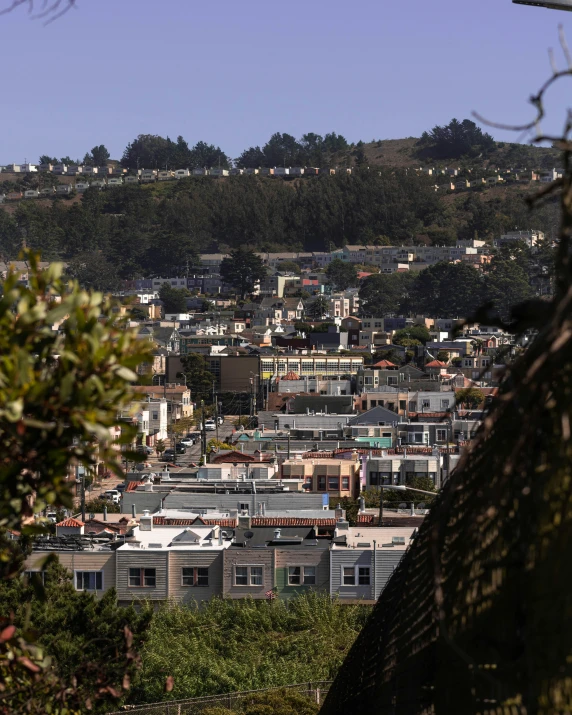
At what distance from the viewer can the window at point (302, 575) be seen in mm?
17062

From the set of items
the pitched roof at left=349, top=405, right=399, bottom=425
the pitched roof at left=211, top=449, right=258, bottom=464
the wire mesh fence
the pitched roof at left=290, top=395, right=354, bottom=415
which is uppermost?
the wire mesh fence

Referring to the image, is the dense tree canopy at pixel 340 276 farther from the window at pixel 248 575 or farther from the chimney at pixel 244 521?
the window at pixel 248 575

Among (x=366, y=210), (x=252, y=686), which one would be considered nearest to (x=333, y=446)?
(x=252, y=686)

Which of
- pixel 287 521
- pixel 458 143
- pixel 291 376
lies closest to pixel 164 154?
pixel 458 143

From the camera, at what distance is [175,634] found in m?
15.1

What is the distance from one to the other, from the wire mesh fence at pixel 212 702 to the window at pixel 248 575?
15.6 feet

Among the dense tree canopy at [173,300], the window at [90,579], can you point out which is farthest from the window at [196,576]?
the dense tree canopy at [173,300]

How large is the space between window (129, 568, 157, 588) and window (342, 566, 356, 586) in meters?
2.44

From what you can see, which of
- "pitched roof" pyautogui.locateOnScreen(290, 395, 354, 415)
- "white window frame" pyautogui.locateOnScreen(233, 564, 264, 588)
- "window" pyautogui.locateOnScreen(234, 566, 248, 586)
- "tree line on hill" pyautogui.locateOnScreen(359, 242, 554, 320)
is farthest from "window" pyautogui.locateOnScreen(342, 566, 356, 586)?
"tree line on hill" pyautogui.locateOnScreen(359, 242, 554, 320)

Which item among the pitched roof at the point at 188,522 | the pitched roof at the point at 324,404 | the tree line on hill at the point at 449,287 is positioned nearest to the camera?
the pitched roof at the point at 188,522

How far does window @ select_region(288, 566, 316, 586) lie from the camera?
1706 centimetres

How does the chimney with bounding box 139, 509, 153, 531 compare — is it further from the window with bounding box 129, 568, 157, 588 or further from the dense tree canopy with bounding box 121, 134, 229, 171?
the dense tree canopy with bounding box 121, 134, 229, 171

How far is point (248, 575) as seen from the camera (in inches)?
668

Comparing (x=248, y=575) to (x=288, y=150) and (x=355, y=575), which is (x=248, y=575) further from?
(x=288, y=150)
